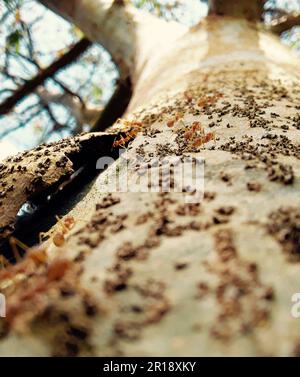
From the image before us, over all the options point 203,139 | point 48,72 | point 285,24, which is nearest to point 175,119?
point 203,139

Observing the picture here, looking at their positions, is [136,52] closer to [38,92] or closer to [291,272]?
[291,272]

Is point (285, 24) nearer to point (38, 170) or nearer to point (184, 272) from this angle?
point (38, 170)

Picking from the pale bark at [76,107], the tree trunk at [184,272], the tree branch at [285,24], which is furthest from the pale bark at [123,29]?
the pale bark at [76,107]

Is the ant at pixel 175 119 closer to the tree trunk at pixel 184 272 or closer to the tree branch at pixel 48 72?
the tree trunk at pixel 184 272

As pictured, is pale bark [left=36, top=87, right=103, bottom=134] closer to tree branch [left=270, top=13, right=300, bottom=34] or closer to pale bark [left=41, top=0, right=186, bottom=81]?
pale bark [left=41, top=0, right=186, bottom=81]

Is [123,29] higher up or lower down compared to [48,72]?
higher up

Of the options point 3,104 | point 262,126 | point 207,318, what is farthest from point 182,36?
point 3,104

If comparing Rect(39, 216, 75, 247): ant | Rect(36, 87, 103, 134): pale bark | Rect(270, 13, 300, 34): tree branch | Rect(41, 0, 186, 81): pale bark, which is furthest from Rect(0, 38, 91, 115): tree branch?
Rect(39, 216, 75, 247): ant
